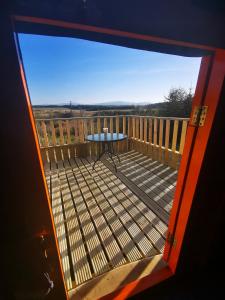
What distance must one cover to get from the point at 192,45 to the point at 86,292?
1607mm

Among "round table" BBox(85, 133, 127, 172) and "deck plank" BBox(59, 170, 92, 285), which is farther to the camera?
"round table" BBox(85, 133, 127, 172)

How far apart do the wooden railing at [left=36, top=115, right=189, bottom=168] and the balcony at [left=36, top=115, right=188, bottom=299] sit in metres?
0.02

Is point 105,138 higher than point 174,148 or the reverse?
higher

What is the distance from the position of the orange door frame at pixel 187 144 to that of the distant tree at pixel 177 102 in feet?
19.3

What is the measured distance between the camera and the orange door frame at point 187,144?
0.58 metres

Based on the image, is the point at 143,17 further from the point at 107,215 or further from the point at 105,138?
the point at 105,138

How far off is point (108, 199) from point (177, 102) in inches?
233

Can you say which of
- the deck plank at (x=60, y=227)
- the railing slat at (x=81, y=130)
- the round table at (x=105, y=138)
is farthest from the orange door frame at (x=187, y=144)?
the railing slat at (x=81, y=130)

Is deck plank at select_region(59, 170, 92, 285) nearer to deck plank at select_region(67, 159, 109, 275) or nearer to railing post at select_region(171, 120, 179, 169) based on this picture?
deck plank at select_region(67, 159, 109, 275)

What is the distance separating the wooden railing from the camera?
3.51m

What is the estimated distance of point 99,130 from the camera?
13.7 ft

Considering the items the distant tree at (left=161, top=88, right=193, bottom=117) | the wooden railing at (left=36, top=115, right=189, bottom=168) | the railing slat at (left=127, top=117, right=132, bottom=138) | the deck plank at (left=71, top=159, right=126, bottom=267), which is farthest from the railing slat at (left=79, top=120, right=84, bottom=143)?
the distant tree at (left=161, top=88, right=193, bottom=117)

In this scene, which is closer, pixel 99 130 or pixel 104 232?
pixel 104 232

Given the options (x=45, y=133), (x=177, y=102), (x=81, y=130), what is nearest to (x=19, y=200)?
(x=45, y=133)
